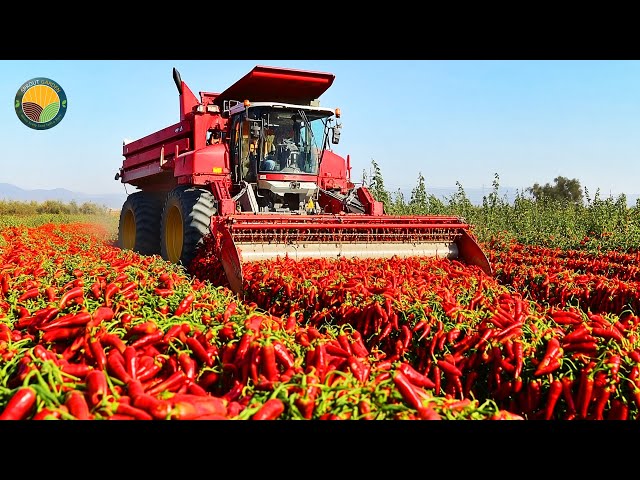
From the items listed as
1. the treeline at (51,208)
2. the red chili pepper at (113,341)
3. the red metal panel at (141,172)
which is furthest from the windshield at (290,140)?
the treeline at (51,208)

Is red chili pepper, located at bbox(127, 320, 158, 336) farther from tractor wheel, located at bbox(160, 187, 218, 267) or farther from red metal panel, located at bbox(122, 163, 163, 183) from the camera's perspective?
red metal panel, located at bbox(122, 163, 163, 183)

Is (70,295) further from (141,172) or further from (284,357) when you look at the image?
(141,172)

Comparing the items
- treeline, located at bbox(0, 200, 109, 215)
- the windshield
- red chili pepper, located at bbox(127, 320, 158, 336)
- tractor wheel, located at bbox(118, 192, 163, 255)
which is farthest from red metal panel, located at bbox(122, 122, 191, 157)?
treeline, located at bbox(0, 200, 109, 215)

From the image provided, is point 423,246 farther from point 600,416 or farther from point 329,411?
point 329,411

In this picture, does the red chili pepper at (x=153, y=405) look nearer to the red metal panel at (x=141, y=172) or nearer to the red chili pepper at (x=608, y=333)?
the red chili pepper at (x=608, y=333)

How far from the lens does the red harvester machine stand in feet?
28.9

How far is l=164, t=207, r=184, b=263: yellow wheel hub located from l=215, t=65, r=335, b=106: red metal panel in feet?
9.21

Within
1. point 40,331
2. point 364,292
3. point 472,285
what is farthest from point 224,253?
point 40,331

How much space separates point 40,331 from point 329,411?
7.90ft

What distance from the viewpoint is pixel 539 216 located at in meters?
18.8

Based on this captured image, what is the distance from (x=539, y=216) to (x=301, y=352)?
1663cm

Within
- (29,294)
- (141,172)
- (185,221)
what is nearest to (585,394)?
(29,294)

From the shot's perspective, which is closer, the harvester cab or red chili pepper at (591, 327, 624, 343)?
red chili pepper at (591, 327, 624, 343)

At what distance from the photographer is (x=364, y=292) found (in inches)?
242
